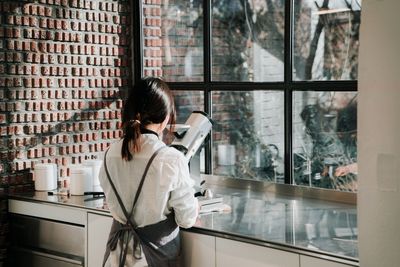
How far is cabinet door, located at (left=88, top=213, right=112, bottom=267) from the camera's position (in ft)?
10.9

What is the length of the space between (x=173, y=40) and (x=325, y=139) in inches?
51.5

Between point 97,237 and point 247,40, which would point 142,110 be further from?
point 247,40

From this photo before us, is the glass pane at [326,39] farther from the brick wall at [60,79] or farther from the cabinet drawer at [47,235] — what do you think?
the cabinet drawer at [47,235]

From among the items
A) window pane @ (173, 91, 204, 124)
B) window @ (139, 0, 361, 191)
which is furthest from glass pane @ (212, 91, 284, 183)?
window pane @ (173, 91, 204, 124)

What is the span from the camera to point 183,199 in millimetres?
2779

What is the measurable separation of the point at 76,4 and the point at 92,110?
0.66 metres

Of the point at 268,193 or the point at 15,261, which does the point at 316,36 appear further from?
the point at 15,261

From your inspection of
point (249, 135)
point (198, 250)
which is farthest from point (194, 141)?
point (198, 250)

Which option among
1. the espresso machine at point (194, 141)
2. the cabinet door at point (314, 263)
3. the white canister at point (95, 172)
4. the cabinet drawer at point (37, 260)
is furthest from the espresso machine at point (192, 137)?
the cabinet door at point (314, 263)

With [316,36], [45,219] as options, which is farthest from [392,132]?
[45,219]

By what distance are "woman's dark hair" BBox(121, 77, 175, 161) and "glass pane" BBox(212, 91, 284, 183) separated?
3.64 ft

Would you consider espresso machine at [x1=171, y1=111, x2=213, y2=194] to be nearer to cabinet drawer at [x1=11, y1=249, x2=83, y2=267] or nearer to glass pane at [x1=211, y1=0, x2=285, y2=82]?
glass pane at [x1=211, y1=0, x2=285, y2=82]

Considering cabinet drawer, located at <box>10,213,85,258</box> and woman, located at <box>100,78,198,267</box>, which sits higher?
woman, located at <box>100,78,198,267</box>

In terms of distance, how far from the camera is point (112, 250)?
2873 mm
